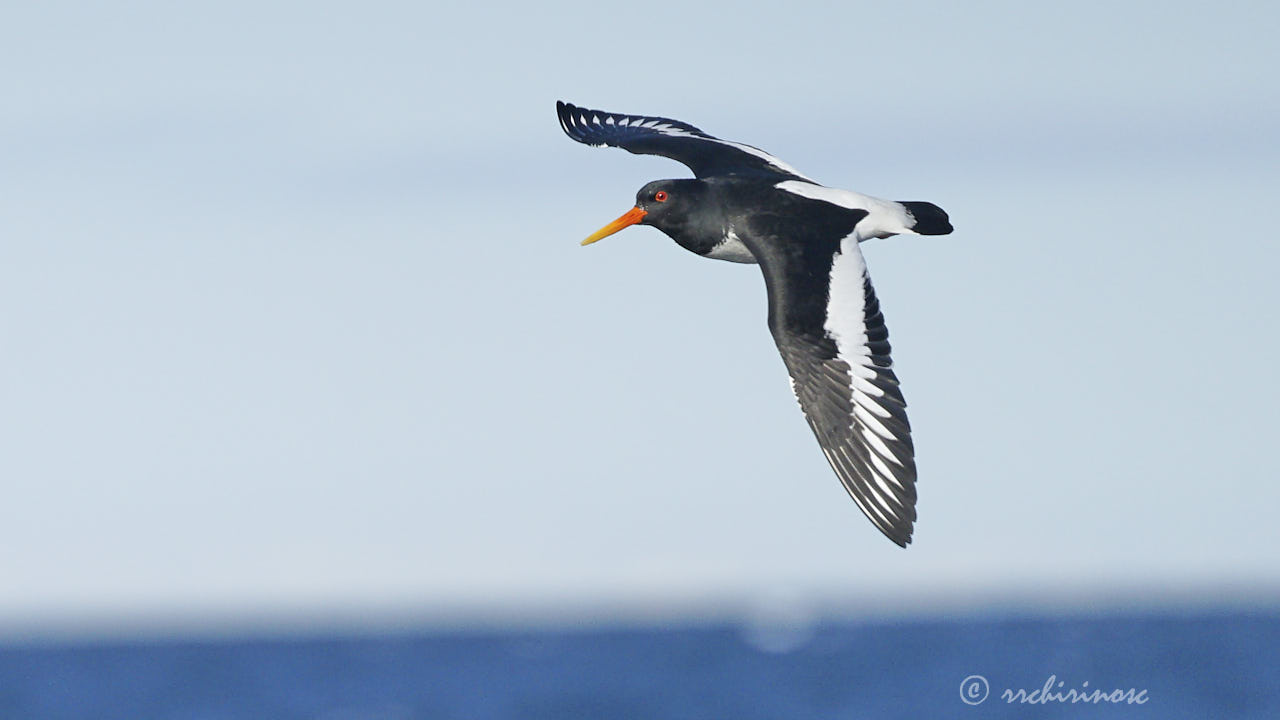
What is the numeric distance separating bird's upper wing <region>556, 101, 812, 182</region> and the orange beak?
38.4 inches

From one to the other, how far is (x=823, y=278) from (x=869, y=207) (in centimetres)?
141

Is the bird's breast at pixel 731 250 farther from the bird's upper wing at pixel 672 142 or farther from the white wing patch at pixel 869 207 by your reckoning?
the bird's upper wing at pixel 672 142

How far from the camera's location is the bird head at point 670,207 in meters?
18.8

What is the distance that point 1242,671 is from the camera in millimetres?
109188

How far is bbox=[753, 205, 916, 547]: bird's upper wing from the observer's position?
54.5 ft

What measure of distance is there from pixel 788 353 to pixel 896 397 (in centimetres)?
105

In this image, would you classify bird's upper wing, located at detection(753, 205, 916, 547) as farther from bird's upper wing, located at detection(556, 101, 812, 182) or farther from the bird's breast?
bird's upper wing, located at detection(556, 101, 812, 182)

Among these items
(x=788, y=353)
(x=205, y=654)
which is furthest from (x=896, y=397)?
(x=205, y=654)

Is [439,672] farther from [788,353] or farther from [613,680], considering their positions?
[788,353]

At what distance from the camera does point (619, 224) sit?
63.1 ft
